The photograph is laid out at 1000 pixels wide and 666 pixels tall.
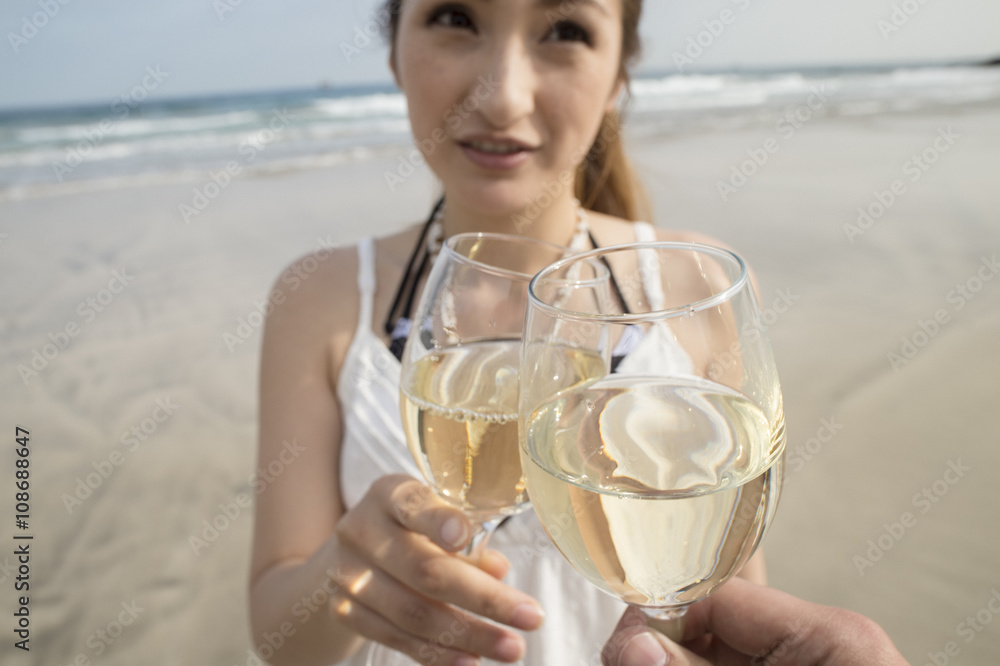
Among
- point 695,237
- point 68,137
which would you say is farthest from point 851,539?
point 68,137

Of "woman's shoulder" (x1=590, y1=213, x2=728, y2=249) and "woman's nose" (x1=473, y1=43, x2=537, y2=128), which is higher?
"woman's nose" (x1=473, y1=43, x2=537, y2=128)

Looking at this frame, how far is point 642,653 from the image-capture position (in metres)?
0.93

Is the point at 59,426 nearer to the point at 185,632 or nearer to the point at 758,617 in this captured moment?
the point at 185,632

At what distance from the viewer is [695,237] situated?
257 cm

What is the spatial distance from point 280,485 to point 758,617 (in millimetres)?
1458

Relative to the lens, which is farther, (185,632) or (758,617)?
(185,632)
